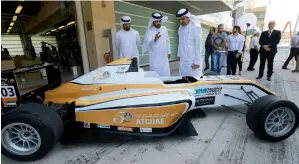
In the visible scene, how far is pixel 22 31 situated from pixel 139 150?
23.8 meters

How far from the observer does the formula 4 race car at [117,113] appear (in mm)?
1895

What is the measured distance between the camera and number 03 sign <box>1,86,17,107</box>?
205cm

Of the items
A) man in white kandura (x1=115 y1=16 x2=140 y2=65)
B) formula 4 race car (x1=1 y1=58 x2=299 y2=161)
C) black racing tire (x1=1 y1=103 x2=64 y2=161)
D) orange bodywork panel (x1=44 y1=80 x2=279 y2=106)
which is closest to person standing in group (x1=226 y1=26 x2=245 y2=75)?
man in white kandura (x1=115 y1=16 x2=140 y2=65)

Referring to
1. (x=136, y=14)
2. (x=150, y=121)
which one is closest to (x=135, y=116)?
(x=150, y=121)

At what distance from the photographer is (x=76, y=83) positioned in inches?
99.8

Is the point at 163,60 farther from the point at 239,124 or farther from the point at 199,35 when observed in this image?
the point at 239,124

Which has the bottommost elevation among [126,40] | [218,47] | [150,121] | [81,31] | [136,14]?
[150,121]

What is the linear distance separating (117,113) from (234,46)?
4.97m

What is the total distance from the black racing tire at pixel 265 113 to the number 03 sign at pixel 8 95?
2743mm

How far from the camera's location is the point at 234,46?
18.7ft

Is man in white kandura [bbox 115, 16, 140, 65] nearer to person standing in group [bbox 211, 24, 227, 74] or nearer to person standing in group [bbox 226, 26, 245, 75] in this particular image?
person standing in group [bbox 211, 24, 227, 74]

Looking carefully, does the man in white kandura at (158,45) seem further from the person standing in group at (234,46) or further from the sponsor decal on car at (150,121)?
the person standing in group at (234,46)

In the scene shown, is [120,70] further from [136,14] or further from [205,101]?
[136,14]

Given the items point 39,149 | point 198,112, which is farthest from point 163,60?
point 39,149
